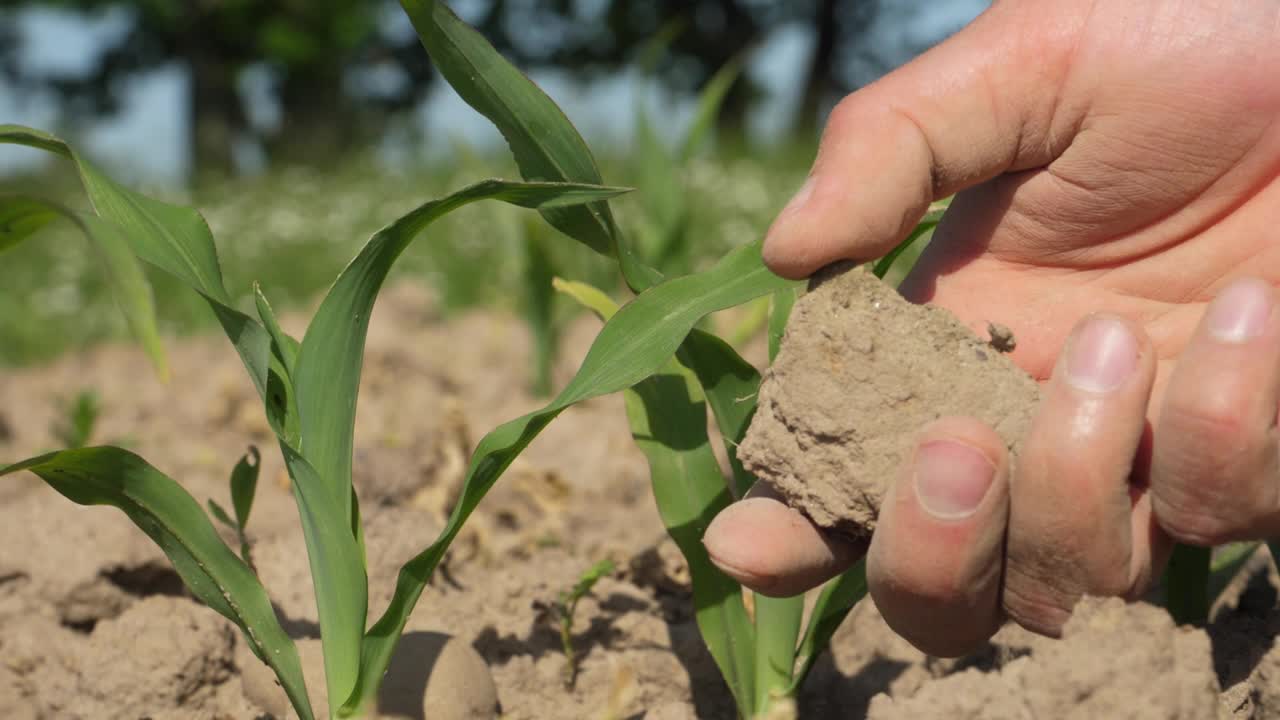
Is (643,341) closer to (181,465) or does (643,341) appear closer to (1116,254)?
(1116,254)

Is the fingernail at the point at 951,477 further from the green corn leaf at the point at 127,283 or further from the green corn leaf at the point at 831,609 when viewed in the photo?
the green corn leaf at the point at 127,283

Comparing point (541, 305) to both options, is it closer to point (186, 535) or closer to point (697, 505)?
point (697, 505)

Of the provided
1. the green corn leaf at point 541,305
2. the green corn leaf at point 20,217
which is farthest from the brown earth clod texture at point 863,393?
the green corn leaf at point 541,305

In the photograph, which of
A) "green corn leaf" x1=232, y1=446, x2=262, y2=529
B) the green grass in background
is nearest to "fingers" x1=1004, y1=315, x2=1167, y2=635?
"green corn leaf" x1=232, y1=446, x2=262, y2=529

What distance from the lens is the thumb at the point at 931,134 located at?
1.14 meters

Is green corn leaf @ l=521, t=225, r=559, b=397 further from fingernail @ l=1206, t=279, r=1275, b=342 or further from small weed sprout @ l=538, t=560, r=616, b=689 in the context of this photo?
fingernail @ l=1206, t=279, r=1275, b=342

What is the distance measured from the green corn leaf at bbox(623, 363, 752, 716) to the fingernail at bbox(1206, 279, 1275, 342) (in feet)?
1.78

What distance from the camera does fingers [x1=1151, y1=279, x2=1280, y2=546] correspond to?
961mm

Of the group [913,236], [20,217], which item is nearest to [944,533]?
[913,236]

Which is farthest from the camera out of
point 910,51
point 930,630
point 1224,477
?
point 910,51

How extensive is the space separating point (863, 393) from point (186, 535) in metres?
0.69

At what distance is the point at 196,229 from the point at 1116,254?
1100 millimetres

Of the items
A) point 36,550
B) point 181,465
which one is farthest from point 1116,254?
point 181,465

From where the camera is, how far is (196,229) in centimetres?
122
